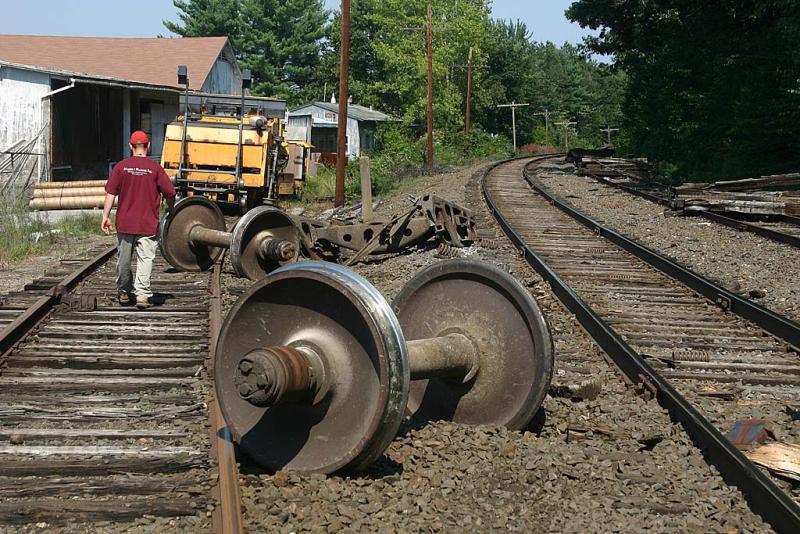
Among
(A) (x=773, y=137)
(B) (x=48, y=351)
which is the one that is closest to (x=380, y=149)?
(A) (x=773, y=137)

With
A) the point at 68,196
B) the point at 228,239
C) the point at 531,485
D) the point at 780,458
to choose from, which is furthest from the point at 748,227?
the point at 68,196

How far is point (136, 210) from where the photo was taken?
8.75 m

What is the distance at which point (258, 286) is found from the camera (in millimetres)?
4512

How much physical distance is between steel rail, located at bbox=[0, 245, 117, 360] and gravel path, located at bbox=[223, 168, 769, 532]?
3.24m

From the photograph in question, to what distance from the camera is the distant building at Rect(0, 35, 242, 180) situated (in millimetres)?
24344

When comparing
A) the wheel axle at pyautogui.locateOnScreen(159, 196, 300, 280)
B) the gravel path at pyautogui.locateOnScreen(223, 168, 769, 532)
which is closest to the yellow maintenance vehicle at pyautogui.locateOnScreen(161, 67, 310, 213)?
the wheel axle at pyautogui.locateOnScreen(159, 196, 300, 280)

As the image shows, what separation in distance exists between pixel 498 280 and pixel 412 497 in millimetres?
1507

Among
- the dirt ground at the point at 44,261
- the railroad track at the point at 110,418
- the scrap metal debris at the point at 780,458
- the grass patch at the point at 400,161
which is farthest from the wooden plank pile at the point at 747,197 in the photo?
the scrap metal debris at the point at 780,458

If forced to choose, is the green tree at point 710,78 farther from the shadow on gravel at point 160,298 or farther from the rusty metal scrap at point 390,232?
the shadow on gravel at point 160,298

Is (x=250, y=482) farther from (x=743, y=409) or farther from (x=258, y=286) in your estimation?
(x=743, y=409)

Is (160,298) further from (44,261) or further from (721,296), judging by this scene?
(721,296)

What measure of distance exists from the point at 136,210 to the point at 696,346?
5.18m

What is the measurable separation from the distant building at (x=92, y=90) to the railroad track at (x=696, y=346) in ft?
54.4

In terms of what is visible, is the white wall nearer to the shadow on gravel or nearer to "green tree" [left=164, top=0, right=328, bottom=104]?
the shadow on gravel
